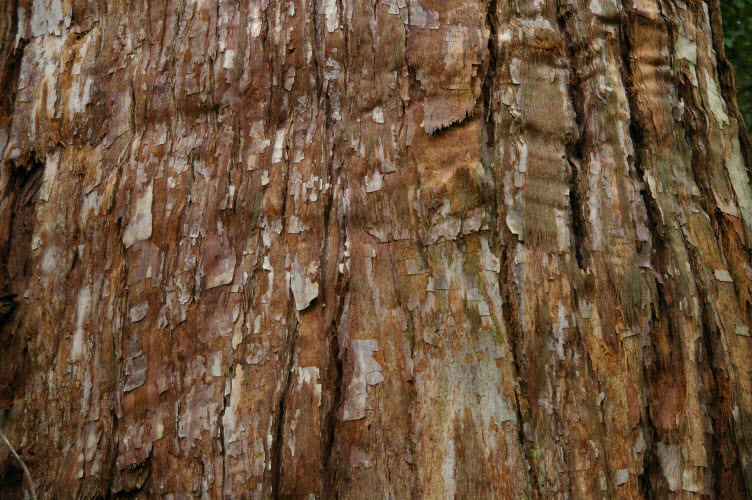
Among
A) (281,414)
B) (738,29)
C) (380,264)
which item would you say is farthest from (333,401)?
(738,29)

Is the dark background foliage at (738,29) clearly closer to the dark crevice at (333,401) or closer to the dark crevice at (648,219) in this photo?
the dark crevice at (648,219)

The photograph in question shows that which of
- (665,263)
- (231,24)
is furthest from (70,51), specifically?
(665,263)

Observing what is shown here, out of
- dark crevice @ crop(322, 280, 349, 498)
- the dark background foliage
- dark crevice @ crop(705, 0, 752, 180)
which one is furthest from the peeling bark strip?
the dark background foliage

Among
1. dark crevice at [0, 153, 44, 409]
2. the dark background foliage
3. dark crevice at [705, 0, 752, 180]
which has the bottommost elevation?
dark crevice at [0, 153, 44, 409]

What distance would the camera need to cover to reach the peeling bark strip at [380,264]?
4.46ft

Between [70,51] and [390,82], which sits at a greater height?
[70,51]

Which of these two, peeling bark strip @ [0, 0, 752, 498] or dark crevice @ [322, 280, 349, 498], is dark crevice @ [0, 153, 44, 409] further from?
dark crevice @ [322, 280, 349, 498]

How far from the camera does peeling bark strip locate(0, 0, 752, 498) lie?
1359 mm

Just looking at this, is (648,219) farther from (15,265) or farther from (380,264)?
(15,265)

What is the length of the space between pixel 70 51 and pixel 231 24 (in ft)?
1.59

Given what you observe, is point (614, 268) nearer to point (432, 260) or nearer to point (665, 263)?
point (665, 263)

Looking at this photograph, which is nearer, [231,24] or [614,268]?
[614,268]

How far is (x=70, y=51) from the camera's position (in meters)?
1.74

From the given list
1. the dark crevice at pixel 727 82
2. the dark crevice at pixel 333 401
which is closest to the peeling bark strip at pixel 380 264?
the dark crevice at pixel 333 401
